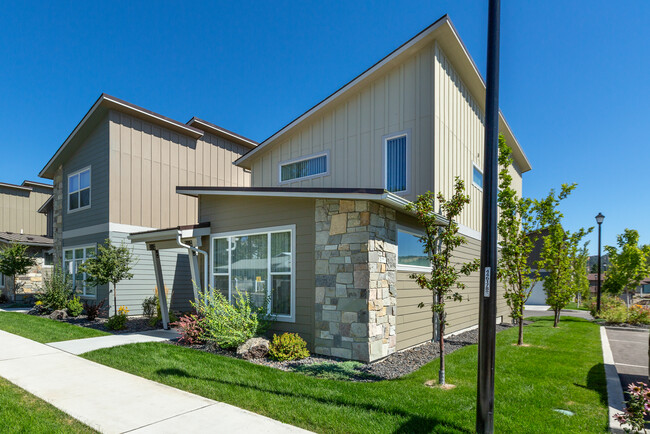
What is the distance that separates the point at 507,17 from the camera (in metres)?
4.27

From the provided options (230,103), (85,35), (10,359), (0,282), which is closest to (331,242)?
(10,359)

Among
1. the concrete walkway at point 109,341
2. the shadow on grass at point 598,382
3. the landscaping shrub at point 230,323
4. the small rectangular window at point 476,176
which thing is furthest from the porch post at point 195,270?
the small rectangular window at point 476,176

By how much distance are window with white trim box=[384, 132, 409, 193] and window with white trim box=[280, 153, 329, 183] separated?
201 centimetres

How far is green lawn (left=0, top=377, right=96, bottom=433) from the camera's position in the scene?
3983 millimetres

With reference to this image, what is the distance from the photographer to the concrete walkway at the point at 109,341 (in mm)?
8008

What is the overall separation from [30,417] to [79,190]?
42.7 feet

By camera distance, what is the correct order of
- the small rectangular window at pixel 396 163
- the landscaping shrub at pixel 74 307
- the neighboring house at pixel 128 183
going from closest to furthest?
1. the small rectangular window at pixel 396 163
2. the landscaping shrub at pixel 74 307
3. the neighboring house at pixel 128 183

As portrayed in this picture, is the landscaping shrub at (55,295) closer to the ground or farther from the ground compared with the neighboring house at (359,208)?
closer to the ground

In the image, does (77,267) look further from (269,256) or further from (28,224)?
(28,224)

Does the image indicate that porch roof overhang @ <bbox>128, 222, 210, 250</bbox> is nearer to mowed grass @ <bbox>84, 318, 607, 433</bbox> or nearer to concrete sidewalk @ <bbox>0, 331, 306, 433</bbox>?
mowed grass @ <bbox>84, 318, 607, 433</bbox>

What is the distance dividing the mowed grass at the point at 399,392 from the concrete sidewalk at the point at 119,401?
0.24m

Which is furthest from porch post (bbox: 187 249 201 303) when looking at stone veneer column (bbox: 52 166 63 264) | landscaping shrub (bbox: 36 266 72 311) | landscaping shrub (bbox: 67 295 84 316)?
stone veneer column (bbox: 52 166 63 264)

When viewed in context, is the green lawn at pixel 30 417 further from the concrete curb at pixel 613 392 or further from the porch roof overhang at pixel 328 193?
the concrete curb at pixel 613 392

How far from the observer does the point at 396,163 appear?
31.7 ft
